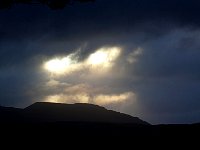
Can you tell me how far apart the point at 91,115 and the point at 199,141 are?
110 m

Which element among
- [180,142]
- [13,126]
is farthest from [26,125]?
[180,142]

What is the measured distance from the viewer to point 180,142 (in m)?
19.8

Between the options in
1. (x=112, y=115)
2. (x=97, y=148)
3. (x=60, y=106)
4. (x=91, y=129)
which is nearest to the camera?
(x=97, y=148)

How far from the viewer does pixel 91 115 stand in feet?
424

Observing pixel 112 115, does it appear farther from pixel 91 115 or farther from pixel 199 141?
pixel 199 141

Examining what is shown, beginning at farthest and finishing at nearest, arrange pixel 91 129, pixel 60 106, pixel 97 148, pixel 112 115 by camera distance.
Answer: pixel 112 115, pixel 60 106, pixel 91 129, pixel 97 148

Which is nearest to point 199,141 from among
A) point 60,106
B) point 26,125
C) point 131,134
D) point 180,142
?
point 180,142

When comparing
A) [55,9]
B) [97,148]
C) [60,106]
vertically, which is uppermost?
[60,106]

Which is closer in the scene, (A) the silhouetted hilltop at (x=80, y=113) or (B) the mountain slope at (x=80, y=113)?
(A) the silhouetted hilltop at (x=80, y=113)

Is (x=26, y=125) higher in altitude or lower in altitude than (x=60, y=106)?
lower

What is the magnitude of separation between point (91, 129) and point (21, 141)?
14.9 feet

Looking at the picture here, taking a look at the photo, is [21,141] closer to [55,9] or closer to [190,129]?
[55,9]

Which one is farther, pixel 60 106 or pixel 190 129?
pixel 60 106

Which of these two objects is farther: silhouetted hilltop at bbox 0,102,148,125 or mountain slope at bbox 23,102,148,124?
mountain slope at bbox 23,102,148,124
